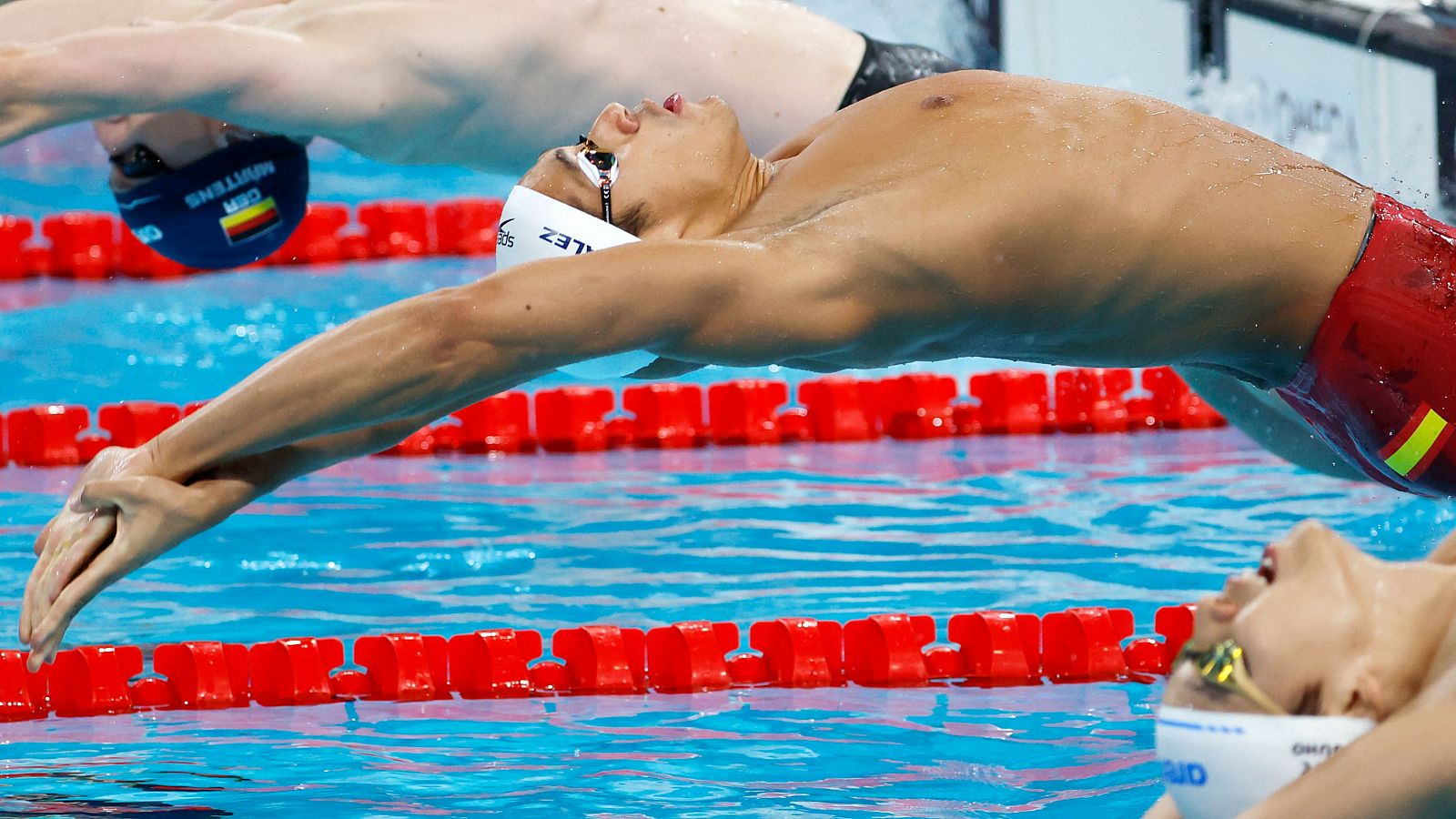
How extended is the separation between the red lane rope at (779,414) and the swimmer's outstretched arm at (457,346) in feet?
9.82

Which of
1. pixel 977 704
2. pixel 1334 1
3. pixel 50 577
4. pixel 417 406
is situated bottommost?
pixel 977 704

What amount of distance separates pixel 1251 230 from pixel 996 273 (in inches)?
15.4

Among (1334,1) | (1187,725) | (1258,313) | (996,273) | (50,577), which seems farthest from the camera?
(1334,1)

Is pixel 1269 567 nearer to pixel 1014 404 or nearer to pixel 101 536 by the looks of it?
pixel 101 536

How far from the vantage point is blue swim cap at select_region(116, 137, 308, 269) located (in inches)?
158

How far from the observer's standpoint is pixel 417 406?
2289 mm

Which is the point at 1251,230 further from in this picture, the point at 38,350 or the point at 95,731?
the point at 38,350

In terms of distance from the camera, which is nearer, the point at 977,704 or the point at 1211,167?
the point at 1211,167

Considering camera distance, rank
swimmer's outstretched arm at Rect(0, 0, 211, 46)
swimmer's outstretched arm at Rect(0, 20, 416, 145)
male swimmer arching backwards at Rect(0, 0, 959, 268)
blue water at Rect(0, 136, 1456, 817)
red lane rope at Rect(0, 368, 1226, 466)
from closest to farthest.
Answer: blue water at Rect(0, 136, 1456, 817) → swimmer's outstretched arm at Rect(0, 20, 416, 145) → male swimmer arching backwards at Rect(0, 0, 959, 268) → swimmer's outstretched arm at Rect(0, 0, 211, 46) → red lane rope at Rect(0, 368, 1226, 466)

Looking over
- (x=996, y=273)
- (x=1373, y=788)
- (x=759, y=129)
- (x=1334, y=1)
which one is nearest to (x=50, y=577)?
(x=996, y=273)

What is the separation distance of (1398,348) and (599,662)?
1.47 m

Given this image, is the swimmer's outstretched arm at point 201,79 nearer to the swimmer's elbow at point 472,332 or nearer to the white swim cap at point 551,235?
the white swim cap at point 551,235

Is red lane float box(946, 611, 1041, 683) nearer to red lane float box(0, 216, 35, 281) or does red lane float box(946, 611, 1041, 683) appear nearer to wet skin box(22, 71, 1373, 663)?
wet skin box(22, 71, 1373, 663)

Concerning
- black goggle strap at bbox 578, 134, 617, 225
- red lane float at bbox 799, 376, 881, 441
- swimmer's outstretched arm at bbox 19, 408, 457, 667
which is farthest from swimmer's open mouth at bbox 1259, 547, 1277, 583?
red lane float at bbox 799, 376, 881, 441
